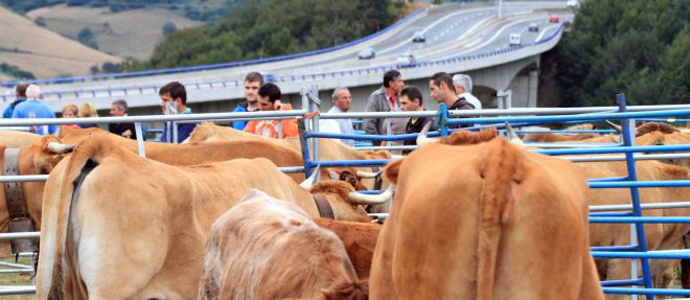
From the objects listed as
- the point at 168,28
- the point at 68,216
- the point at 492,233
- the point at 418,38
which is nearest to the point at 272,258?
the point at 68,216

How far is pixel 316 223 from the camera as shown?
23.8ft

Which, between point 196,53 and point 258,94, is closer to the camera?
point 258,94

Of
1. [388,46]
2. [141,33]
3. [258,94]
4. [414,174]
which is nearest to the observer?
[414,174]

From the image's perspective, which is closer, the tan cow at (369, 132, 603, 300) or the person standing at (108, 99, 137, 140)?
the tan cow at (369, 132, 603, 300)

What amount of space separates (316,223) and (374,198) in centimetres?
56

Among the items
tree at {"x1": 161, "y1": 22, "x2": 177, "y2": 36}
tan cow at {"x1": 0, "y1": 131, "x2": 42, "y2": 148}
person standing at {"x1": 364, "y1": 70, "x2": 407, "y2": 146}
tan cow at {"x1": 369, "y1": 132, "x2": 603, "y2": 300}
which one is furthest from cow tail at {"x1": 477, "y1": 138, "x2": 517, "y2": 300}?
tree at {"x1": 161, "y1": 22, "x2": 177, "y2": 36}

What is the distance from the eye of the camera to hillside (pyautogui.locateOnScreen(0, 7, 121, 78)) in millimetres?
138625

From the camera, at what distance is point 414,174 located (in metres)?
5.30

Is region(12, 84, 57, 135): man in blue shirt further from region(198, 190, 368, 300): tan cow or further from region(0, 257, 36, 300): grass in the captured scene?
region(198, 190, 368, 300): tan cow

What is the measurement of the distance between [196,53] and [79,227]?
7426cm

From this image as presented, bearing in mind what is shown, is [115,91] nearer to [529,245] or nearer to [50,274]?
[50,274]

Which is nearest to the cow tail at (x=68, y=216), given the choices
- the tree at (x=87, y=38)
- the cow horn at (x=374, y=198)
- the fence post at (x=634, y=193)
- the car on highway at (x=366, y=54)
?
the cow horn at (x=374, y=198)

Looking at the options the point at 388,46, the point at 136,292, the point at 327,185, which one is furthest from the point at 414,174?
the point at 388,46

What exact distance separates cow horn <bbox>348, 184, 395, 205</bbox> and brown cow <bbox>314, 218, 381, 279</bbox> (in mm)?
241
